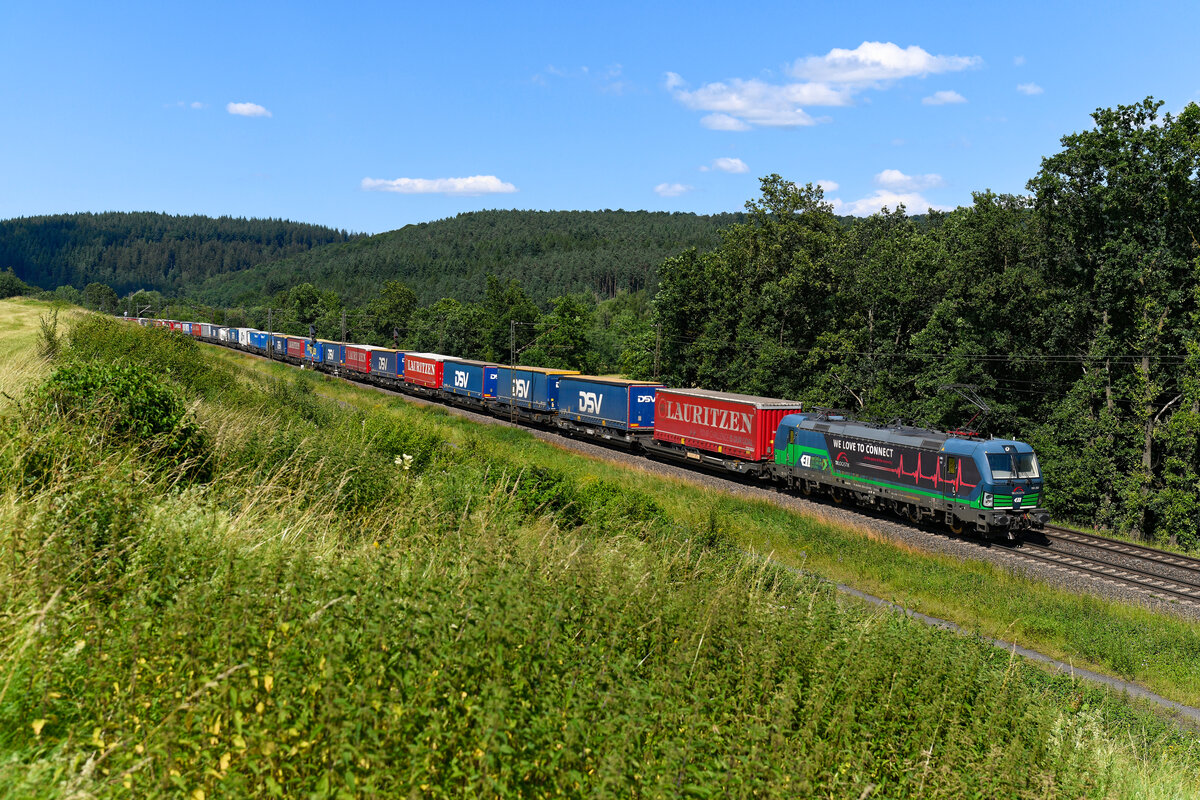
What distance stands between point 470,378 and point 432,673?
48.5 meters

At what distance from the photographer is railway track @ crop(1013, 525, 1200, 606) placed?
68.5 ft

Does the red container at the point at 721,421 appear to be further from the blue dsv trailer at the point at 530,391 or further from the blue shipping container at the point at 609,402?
the blue dsv trailer at the point at 530,391

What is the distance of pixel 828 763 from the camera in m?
6.02

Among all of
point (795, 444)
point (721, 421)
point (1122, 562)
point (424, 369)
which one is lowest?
point (1122, 562)

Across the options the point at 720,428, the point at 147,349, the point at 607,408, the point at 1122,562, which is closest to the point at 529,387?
the point at 607,408

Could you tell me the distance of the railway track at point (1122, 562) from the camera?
2089 cm

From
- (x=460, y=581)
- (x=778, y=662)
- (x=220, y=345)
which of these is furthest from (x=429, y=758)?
(x=220, y=345)

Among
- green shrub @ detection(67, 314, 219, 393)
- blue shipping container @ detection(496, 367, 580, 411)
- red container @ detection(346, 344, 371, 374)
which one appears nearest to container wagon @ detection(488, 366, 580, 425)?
blue shipping container @ detection(496, 367, 580, 411)

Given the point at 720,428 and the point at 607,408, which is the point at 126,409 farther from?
the point at 607,408

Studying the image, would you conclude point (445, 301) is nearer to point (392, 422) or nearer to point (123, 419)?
point (392, 422)

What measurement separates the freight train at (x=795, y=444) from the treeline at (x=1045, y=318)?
11287mm

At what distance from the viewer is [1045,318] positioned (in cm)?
3659

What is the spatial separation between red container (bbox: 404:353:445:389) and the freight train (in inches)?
144

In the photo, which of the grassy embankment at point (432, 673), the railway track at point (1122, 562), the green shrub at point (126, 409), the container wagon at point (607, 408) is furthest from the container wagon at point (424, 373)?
the grassy embankment at point (432, 673)
